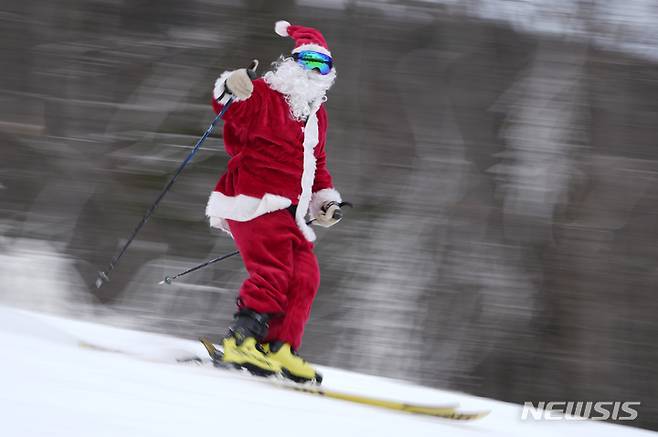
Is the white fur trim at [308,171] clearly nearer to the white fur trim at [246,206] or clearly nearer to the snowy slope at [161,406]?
the white fur trim at [246,206]

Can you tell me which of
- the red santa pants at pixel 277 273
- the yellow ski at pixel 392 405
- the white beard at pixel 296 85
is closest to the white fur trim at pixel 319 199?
the red santa pants at pixel 277 273

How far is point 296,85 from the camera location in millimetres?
2717

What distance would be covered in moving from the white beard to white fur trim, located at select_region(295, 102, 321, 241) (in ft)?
0.13

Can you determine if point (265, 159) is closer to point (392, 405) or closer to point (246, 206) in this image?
point (246, 206)

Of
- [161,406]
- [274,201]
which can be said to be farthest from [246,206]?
[161,406]

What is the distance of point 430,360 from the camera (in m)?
6.52

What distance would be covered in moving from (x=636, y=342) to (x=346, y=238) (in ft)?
8.64

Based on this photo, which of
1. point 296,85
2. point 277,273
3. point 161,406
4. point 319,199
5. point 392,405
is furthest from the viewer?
point 319,199

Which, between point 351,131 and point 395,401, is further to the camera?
point 351,131

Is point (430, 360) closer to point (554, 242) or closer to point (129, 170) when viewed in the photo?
point (554, 242)

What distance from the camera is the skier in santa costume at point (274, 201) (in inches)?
102

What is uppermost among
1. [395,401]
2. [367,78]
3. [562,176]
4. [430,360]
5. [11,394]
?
[11,394]

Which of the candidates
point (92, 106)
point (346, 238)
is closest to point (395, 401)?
point (346, 238)

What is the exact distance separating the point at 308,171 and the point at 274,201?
194 millimetres
